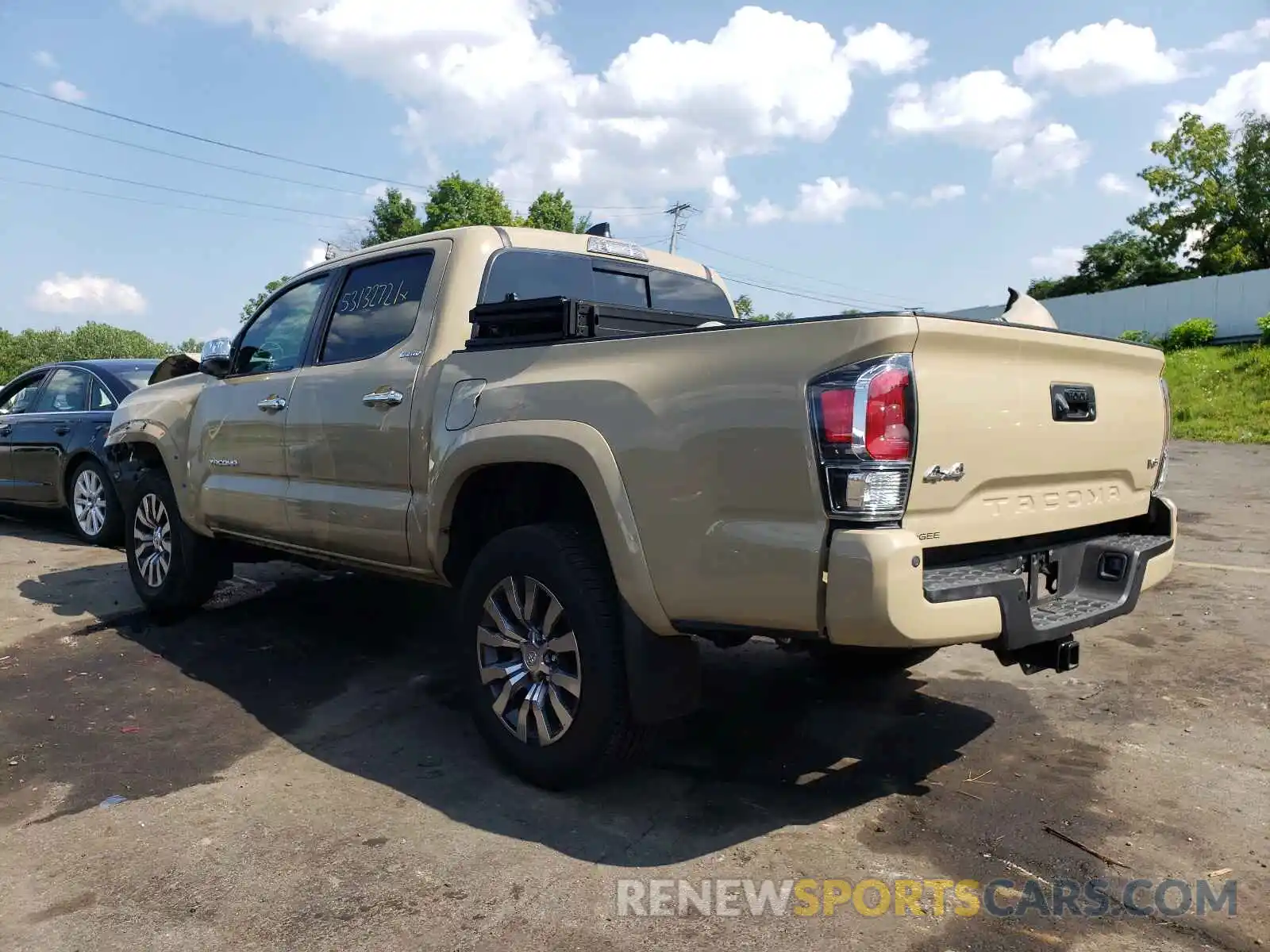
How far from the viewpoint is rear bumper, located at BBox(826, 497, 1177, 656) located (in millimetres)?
2549

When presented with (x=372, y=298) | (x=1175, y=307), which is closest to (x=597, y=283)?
(x=372, y=298)

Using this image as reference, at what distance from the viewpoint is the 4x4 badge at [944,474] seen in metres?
2.67

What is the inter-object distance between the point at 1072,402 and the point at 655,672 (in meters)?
1.62

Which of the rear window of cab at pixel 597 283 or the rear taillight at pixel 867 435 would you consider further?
the rear window of cab at pixel 597 283

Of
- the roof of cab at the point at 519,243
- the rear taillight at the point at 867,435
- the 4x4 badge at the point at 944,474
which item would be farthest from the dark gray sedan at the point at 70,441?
the 4x4 badge at the point at 944,474

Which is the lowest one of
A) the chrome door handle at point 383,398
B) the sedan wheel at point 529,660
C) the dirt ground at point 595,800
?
the dirt ground at point 595,800

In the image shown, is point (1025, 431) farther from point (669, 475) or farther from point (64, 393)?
point (64, 393)

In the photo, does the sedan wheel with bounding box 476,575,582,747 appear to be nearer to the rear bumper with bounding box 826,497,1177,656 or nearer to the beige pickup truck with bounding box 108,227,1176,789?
the beige pickup truck with bounding box 108,227,1176,789

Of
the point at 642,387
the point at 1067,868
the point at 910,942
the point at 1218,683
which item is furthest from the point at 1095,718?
the point at 642,387

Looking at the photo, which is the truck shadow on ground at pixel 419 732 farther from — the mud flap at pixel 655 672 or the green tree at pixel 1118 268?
the green tree at pixel 1118 268

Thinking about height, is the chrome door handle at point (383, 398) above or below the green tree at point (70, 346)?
below

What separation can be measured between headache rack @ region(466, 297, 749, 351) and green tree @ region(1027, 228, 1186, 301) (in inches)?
1827

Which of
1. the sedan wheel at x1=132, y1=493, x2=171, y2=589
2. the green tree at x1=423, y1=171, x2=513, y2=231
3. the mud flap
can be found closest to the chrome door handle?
the mud flap

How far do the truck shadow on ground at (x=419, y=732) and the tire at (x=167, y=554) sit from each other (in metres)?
0.20
